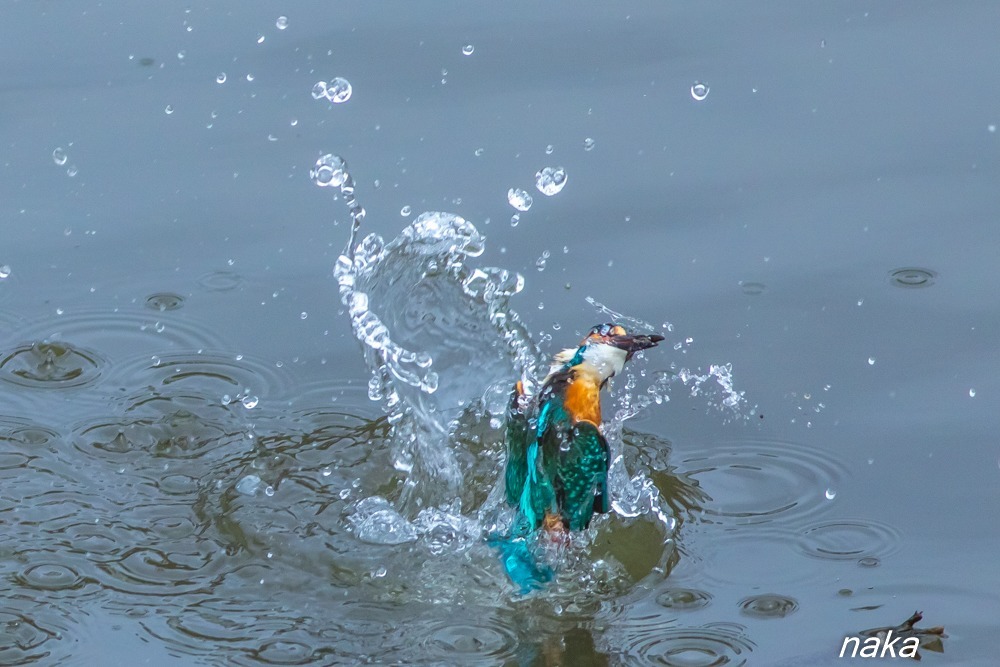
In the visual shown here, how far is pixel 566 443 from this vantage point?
4008mm

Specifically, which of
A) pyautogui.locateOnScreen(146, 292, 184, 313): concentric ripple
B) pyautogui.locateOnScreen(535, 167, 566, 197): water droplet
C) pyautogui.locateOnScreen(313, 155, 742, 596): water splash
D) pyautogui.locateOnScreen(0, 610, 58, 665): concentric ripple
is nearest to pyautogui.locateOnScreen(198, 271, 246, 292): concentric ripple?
pyautogui.locateOnScreen(146, 292, 184, 313): concentric ripple

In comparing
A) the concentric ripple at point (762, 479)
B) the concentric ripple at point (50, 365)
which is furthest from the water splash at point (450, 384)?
the concentric ripple at point (50, 365)

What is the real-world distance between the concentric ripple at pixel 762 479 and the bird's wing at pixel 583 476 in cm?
36

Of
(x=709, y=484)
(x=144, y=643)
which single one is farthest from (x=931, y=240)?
(x=144, y=643)

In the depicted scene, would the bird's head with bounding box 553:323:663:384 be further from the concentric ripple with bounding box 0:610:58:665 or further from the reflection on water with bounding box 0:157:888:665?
the concentric ripple with bounding box 0:610:58:665

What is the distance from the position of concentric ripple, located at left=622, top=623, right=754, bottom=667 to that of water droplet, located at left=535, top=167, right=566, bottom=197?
7.17ft

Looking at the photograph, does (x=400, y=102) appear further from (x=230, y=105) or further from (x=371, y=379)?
(x=371, y=379)

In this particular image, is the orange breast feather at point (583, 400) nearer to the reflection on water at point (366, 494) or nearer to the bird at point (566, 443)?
the bird at point (566, 443)

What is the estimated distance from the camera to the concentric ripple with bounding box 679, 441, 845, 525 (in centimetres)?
411

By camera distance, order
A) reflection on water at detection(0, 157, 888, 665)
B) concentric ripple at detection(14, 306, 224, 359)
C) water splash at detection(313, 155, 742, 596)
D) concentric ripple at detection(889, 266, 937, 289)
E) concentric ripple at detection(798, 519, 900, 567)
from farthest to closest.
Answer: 1. concentric ripple at detection(889, 266, 937, 289)
2. concentric ripple at detection(14, 306, 224, 359)
3. water splash at detection(313, 155, 742, 596)
4. concentric ripple at detection(798, 519, 900, 567)
5. reflection on water at detection(0, 157, 888, 665)

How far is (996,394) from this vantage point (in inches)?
177

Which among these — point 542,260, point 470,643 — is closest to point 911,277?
point 542,260

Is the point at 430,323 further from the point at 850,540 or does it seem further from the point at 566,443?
the point at 850,540

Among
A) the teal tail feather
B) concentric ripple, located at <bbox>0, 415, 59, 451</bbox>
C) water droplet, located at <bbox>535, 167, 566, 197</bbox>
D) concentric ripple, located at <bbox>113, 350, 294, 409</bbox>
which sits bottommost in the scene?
the teal tail feather
